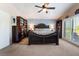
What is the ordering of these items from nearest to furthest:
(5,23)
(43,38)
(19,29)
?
1. (5,23)
2. (19,29)
3. (43,38)

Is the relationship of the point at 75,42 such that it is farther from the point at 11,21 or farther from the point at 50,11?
the point at 11,21

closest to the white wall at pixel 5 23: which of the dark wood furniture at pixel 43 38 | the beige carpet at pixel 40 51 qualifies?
the beige carpet at pixel 40 51

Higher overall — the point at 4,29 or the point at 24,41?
the point at 4,29

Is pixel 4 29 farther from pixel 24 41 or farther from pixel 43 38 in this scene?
pixel 43 38

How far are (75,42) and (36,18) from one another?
2.07m

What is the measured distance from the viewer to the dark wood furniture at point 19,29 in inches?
179

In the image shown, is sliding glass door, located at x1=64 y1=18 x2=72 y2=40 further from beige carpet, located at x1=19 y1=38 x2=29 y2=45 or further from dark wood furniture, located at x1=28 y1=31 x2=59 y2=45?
beige carpet, located at x1=19 y1=38 x2=29 y2=45

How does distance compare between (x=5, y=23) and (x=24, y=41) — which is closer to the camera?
(x=5, y=23)

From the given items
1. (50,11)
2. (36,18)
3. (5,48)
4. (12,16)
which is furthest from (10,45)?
(50,11)

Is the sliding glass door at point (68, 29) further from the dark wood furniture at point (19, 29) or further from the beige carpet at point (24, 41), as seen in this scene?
the dark wood furniture at point (19, 29)

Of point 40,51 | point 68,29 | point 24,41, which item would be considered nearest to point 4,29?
point 24,41

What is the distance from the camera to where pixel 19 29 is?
5.02 m

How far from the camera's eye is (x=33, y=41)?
586 cm

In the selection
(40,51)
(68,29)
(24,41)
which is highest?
(68,29)
